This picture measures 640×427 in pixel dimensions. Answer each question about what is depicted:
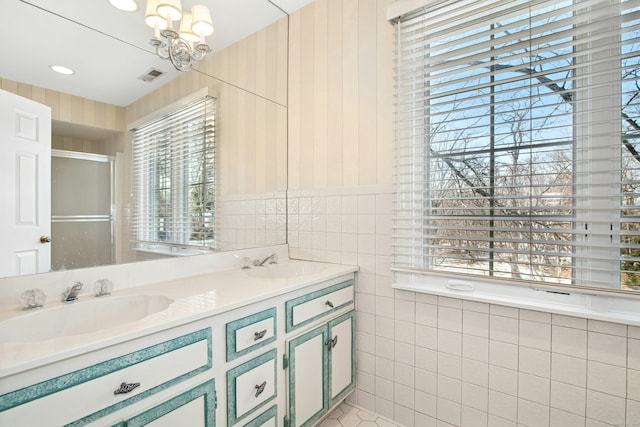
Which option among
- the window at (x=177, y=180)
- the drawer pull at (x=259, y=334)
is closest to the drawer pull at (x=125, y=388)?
the drawer pull at (x=259, y=334)

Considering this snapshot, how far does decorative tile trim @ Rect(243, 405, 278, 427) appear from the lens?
125cm

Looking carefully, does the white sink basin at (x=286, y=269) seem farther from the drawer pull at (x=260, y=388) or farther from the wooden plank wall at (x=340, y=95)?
the drawer pull at (x=260, y=388)

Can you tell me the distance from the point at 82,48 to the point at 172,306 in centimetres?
118

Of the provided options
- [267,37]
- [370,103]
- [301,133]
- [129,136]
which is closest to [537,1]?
[370,103]

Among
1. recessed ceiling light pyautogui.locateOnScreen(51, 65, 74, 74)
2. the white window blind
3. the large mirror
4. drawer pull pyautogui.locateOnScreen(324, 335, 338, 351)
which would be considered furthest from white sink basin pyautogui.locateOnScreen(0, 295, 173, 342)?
the white window blind

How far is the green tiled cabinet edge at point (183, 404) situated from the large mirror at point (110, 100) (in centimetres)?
74

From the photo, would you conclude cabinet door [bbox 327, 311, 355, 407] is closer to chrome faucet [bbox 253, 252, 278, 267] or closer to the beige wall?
chrome faucet [bbox 253, 252, 278, 267]

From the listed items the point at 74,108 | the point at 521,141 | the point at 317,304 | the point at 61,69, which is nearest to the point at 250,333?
the point at 317,304

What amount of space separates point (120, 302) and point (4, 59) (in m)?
0.99

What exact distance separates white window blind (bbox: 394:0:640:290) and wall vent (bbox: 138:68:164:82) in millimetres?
1312

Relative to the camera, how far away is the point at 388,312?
5.97 feet

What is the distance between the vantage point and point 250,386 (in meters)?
1.23

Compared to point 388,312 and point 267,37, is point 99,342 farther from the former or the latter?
point 267,37

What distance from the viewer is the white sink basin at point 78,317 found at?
3.31ft
